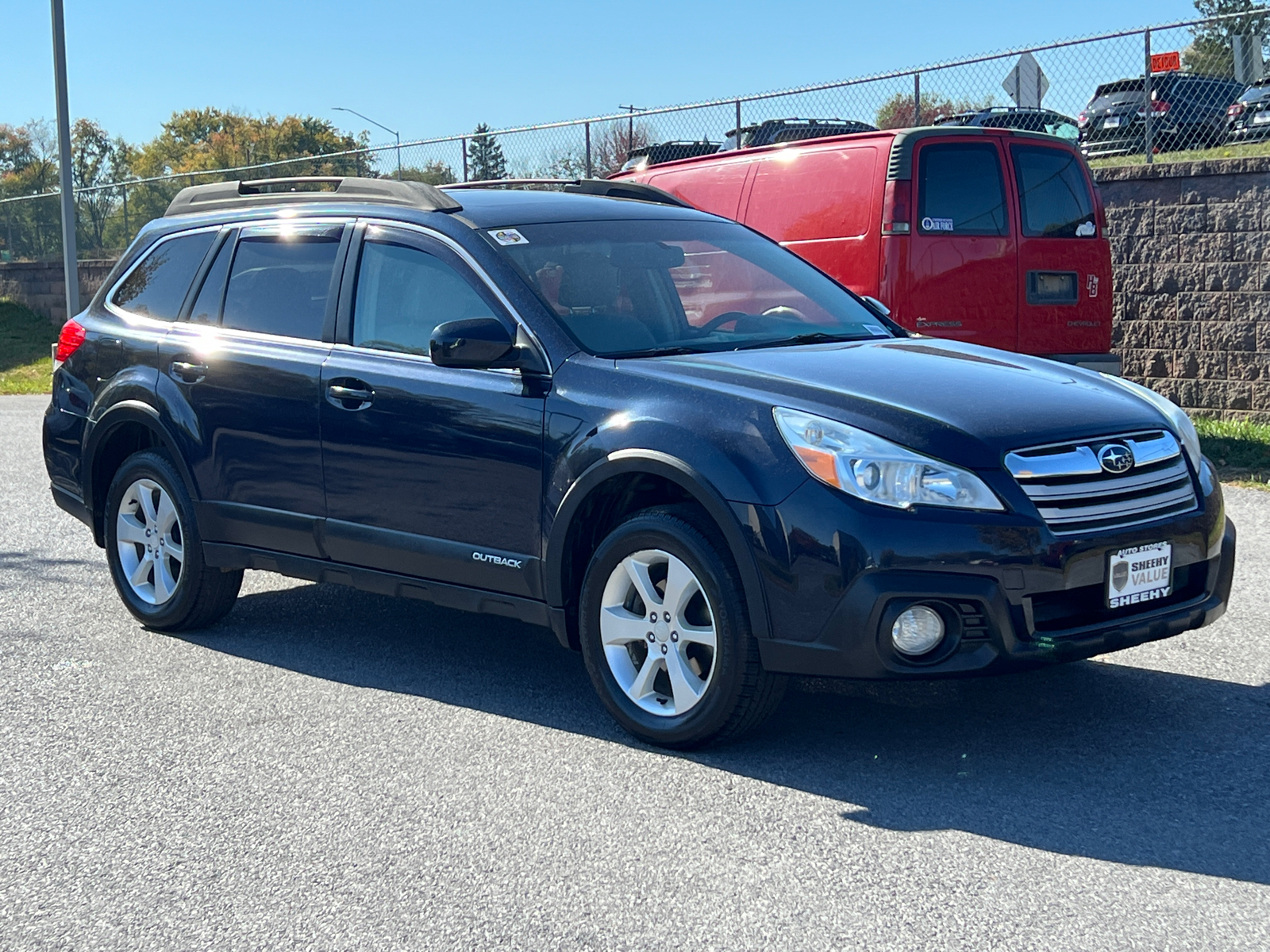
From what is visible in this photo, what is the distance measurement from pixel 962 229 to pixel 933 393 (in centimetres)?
577

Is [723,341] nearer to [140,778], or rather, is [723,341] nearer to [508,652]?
[508,652]

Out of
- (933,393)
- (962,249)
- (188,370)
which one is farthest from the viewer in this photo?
(962,249)

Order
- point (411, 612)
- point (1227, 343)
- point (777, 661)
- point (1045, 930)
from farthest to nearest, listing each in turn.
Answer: point (1227, 343) → point (411, 612) → point (777, 661) → point (1045, 930)

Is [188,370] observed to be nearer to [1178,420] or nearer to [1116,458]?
[1116,458]

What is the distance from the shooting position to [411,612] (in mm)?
6902

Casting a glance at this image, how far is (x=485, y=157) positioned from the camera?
73.2 feet

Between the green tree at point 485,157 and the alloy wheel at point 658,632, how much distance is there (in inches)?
682

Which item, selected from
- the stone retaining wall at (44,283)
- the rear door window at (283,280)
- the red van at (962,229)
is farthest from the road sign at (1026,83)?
the stone retaining wall at (44,283)

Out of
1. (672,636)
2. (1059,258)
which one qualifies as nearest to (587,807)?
(672,636)

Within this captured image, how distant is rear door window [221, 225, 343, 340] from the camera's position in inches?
235

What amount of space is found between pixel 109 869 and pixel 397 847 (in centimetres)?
74

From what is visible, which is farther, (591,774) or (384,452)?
(384,452)

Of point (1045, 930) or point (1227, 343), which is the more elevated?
point (1227, 343)

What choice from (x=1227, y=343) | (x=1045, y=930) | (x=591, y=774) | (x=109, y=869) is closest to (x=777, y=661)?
(x=591, y=774)
